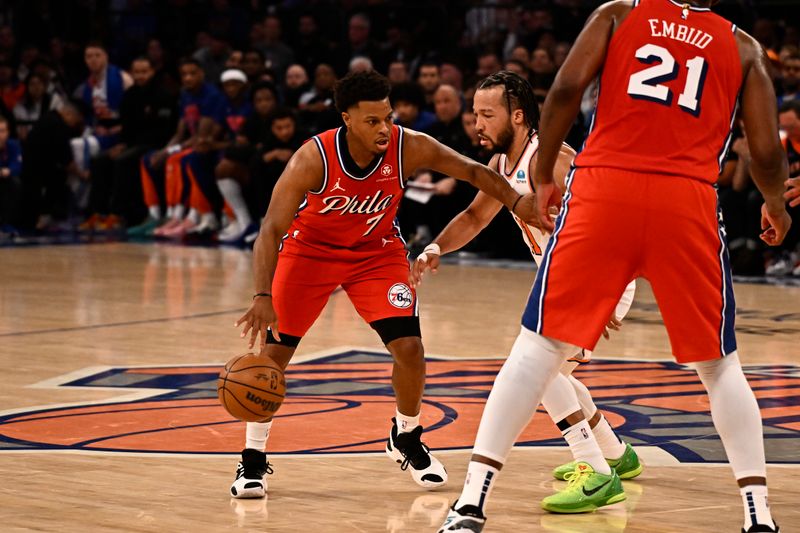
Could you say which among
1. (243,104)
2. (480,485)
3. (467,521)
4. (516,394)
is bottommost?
(243,104)

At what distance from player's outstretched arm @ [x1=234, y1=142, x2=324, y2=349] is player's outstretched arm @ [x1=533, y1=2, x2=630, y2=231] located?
1228 mm

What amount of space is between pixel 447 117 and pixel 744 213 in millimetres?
3228

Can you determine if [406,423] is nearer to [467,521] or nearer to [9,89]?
[467,521]

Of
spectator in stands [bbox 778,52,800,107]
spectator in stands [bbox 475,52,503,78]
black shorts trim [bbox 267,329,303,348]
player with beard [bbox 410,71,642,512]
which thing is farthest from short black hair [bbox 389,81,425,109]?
black shorts trim [bbox 267,329,303,348]

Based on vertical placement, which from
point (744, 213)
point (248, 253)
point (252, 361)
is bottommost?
point (248, 253)

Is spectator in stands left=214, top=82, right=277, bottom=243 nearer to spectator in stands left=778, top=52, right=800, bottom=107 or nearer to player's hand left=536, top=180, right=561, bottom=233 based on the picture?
spectator in stands left=778, top=52, right=800, bottom=107

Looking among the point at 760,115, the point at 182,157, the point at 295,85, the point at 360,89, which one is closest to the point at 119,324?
the point at 360,89

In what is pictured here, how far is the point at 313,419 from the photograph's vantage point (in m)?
6.48

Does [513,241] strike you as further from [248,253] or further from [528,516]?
[528,516]

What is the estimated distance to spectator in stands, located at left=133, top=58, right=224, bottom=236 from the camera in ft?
52.4

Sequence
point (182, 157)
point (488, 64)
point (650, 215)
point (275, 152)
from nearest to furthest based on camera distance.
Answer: point (650, 215), point (275, 152), point (488, 64), point (182, 157)

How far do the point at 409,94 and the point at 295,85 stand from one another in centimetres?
238

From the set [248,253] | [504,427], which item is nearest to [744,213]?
[248,253]

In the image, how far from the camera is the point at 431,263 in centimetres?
539
